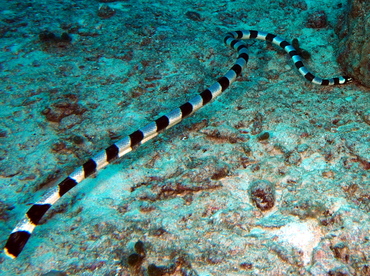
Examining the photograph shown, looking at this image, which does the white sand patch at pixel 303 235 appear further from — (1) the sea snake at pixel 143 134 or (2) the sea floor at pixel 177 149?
(1) the sea snake at pixel 143 134

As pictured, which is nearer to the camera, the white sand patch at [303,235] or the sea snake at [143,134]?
Answer: the white sand patch at [303,235]

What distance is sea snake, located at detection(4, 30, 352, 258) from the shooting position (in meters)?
2.34

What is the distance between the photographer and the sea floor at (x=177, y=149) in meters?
2.23

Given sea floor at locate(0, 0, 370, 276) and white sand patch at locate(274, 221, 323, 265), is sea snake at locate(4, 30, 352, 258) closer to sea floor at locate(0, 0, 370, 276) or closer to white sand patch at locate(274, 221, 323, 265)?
sea floor at locate(0, 0, 370, 276)

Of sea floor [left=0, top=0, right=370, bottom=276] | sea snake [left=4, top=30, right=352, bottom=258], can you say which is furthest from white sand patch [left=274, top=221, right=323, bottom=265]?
sea snake [left=4, top=30, right=352, bottom=258]

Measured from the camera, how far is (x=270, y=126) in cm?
332

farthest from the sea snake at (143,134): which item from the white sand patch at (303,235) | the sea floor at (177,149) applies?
the white sand patch at (303,235)

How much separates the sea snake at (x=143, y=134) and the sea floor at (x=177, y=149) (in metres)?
0.13

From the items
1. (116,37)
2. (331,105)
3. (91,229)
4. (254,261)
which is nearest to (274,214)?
(254,261)

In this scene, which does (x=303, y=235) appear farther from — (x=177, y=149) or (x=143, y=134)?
(x=143, y=134)

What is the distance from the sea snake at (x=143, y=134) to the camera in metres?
2.34

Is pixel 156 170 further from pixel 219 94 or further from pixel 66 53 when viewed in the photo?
pixel 66 53

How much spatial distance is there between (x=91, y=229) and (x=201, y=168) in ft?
3.65

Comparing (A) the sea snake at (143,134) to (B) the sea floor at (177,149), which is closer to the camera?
(B) the sea floor at (177,149)
